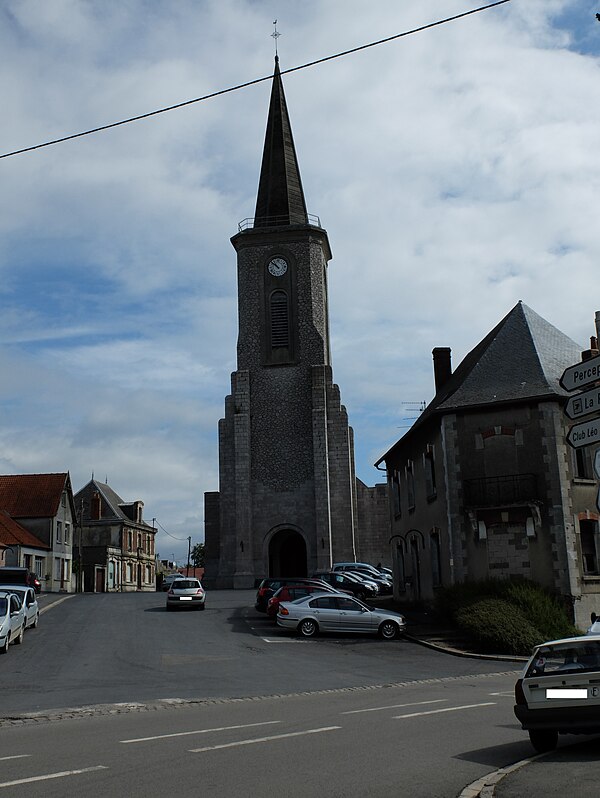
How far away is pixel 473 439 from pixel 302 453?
25.7 m

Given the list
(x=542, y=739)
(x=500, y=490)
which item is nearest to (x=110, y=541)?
(x=500, y=490)

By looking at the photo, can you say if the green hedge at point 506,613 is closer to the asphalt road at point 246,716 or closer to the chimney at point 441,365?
the asphalt road at point 246,716

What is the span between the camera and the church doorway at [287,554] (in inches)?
2144

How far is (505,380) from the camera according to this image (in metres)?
30.3

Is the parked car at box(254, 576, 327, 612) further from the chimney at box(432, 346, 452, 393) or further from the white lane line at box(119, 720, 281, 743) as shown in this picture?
the white lane line at box(119, 720, 281, 743)

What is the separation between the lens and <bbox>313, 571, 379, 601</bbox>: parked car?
37250mm

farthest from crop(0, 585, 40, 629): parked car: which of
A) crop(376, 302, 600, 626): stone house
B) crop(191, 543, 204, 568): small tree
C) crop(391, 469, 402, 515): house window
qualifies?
crop(191, 543, 204, 568): small tree

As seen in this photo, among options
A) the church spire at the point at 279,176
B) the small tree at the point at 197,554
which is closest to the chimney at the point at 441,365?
the church spire at the point at 279,176

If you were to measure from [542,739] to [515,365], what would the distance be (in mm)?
22552

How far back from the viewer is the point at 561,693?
910 centimetres

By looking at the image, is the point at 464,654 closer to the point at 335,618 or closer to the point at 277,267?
the point at 335,618

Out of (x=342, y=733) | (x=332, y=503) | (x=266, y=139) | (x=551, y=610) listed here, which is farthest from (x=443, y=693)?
(x=266, y=139)

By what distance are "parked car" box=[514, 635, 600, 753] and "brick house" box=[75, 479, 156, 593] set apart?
6200 cm

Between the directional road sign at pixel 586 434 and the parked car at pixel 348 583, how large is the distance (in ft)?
96.4
